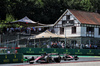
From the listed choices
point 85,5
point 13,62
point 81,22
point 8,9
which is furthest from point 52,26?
point 13,62

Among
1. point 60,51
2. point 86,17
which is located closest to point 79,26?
point 86,17

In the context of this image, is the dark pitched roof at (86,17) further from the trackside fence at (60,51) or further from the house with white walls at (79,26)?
the trackside fence at (60,51)

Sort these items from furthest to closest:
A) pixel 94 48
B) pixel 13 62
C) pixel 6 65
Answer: pixel 94 48, pixel 13 62, pixel 6 65

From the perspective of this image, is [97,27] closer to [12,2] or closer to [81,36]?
[81,36]

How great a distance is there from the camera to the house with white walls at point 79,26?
1826 inches

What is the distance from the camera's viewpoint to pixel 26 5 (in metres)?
60.8

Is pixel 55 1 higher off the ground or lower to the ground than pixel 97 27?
higher

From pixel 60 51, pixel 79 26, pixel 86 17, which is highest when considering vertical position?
pixel 86 17

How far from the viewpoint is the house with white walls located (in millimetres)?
46375

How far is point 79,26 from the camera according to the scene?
154ft

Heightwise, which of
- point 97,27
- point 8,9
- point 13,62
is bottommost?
point 13,62

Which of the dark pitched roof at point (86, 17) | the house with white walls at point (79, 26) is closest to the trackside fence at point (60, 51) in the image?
the house with white walls at point (79, 26)

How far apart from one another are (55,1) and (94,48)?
101 feet

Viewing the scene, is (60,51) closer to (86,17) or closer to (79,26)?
(79,26)
